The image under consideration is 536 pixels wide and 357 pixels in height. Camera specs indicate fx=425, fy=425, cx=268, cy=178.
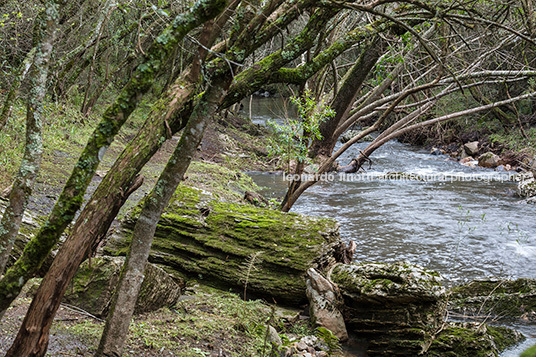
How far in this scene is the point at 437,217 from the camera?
1056 cm

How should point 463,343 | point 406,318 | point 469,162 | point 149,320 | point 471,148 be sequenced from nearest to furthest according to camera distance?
point 149,320 → point 463,343 → point 406,318 → point 469,162 → point 471,148

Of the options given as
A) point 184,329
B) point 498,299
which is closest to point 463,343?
point 498,299

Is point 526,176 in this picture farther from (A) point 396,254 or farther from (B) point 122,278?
(B) point 122,278

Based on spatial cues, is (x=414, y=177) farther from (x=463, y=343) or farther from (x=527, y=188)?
(x=463, y=343)

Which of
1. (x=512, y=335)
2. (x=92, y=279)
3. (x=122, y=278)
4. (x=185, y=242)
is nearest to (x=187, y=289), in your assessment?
(x=185, y=242)

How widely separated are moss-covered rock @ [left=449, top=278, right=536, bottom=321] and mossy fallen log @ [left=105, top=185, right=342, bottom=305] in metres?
1.99

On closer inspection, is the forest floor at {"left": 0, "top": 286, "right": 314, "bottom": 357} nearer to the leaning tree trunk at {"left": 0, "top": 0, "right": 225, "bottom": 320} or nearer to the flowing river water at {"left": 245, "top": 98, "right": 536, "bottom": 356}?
the leaning tree trunk at {"left": 0, "top": 0, "right": 225, "bottom": 320}

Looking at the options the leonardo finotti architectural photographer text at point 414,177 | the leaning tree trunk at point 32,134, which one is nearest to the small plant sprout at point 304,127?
the leaning tree trunk at point 32,134

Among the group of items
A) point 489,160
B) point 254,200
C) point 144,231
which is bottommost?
point 254,200

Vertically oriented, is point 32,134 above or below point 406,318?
above

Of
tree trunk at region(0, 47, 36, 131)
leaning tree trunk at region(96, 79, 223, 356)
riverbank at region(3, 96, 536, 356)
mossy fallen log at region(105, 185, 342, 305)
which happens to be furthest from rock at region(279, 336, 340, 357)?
tree trunk at region(0, 47, 36, 131)

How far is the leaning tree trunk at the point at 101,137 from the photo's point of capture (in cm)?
279

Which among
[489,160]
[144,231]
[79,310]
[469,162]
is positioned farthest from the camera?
[469,162]

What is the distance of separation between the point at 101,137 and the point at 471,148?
58.9ft
